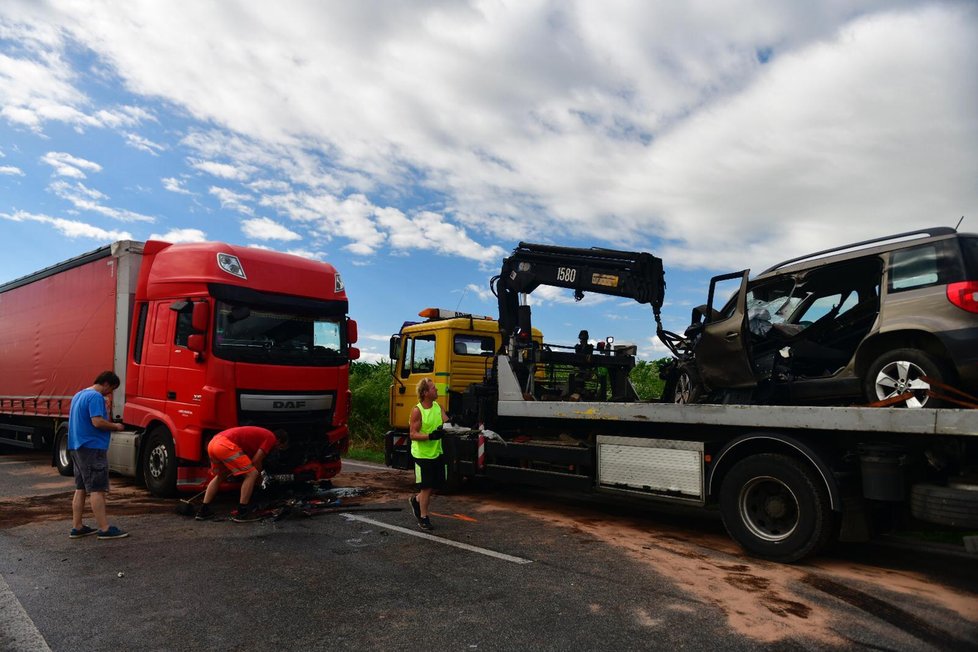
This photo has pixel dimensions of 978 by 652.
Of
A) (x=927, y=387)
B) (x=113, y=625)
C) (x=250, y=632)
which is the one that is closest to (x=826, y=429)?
(x=927, y=387)

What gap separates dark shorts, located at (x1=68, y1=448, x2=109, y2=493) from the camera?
653 centimetres

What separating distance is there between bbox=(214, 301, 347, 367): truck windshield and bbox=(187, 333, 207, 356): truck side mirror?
0.14 meters

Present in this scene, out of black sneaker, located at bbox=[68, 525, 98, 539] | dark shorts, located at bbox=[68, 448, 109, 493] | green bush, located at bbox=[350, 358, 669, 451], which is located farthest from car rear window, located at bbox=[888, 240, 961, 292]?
green bush, located at bbox=[350, 358, 669, 451]

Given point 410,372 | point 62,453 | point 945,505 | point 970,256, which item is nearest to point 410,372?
point 410,372

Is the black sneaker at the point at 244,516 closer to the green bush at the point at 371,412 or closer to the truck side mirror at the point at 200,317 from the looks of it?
the truck side mirror at the point at 200,317

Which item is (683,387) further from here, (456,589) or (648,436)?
(456,589)

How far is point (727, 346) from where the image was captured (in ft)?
22.0

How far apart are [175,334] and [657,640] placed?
7.13m

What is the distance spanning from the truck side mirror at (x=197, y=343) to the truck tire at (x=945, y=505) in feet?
24.3

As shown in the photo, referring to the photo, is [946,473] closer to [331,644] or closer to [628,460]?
[628,460]

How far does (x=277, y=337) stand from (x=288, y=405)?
90 centimetres

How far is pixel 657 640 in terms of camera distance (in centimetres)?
388

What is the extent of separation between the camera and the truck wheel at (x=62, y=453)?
11.0 metres

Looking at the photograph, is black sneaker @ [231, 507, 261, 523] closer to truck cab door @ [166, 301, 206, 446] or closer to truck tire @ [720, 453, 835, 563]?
truck cab door @ [166, 301, 206, 446]
